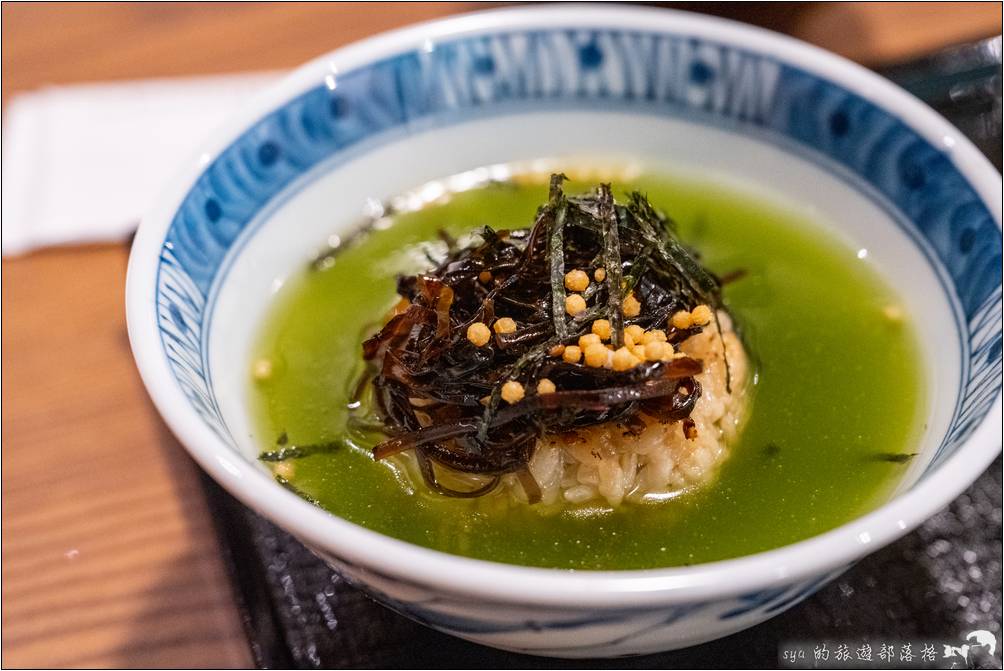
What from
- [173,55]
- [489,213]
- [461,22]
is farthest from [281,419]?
[173,55]

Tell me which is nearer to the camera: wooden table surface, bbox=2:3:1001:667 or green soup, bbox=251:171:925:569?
green soup, bbox=251:171:925:569

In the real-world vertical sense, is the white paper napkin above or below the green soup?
below

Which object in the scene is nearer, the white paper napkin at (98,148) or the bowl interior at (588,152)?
the bowl interior at (588,152)

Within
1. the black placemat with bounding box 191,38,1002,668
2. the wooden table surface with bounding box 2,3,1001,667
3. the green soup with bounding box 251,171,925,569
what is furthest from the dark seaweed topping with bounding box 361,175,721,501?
the wooden table surface with bounding box 2,3,1001,667

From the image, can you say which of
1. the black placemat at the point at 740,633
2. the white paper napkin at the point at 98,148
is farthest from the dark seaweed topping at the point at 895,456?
the white paper napkin at the point at 98,148

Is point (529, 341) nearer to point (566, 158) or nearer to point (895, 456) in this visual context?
point (895, 456)

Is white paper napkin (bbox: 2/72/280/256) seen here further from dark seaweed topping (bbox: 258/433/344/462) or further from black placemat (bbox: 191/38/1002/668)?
black placemat (bbox: 191/38/1002/668)

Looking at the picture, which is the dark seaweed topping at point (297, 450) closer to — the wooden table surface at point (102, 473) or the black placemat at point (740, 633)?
the black placemat at point (740, 633)
